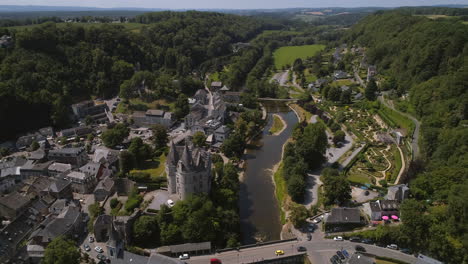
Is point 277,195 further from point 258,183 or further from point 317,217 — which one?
point 317,217

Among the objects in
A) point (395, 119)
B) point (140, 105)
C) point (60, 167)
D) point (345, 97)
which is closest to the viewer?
point (60, 167)

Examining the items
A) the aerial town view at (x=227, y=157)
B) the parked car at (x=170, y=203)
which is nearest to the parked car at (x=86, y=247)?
the aerial town view at (x=227, y=157)

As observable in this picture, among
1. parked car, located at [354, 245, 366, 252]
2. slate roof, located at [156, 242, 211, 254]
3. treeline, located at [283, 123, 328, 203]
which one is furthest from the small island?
slate roof, located at [156, 242, 211, 254]

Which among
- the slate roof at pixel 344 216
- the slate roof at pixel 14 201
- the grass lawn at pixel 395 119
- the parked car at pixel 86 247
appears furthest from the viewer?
the grass lawn at pixel 395 119

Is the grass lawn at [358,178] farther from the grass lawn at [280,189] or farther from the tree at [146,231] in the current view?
the tree at [146,231]

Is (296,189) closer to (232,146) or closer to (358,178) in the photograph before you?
(358,178)

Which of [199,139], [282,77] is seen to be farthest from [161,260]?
[282,77]

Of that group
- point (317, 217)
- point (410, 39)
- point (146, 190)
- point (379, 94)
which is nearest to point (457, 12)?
point (410, 39)

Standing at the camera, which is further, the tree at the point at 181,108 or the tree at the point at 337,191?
the tree at the point at 181,108
